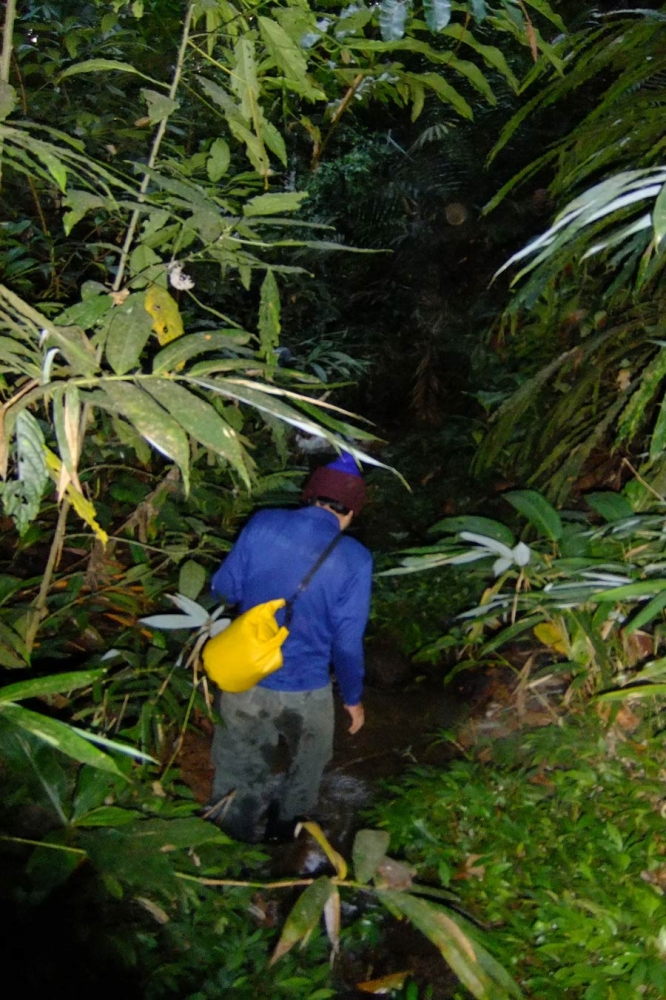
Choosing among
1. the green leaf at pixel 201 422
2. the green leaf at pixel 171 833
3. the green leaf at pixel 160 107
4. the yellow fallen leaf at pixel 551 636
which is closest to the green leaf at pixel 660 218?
the green leaf at pixel 201 422

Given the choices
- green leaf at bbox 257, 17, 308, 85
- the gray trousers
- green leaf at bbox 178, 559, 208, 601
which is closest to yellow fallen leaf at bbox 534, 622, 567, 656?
the gray trousers

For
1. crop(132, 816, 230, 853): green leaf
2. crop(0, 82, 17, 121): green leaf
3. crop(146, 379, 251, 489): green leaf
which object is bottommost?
crop(132, 816, 230, 853): green leaf

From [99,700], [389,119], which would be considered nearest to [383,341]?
[389,119]

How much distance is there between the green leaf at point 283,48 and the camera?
4.51ft

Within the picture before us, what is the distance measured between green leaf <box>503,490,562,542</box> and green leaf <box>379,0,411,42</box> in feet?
4.97

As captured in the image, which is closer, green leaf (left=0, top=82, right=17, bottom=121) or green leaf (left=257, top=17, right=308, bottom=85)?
green leaf (left=0, top=82, right=17, bottom=121)

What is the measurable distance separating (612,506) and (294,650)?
1.22 meters

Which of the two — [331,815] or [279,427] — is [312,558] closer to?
[279,427]

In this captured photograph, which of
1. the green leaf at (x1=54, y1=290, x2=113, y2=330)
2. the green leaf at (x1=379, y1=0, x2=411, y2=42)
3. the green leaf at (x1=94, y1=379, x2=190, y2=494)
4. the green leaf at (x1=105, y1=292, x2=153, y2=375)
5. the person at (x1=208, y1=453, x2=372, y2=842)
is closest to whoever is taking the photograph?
the green leaf at (x1=94, y1=379, x2=190, y2=494)

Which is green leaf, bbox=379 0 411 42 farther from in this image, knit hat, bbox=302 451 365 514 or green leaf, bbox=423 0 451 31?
knit hat, bbox=302 451 365 514

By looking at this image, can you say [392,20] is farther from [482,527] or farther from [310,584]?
[310,584]

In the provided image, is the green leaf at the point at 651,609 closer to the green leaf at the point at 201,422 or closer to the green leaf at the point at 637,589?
the green leaf at the point at 637,589

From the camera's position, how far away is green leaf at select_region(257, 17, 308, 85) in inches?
54.1

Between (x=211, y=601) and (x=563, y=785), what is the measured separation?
4.94 ft
